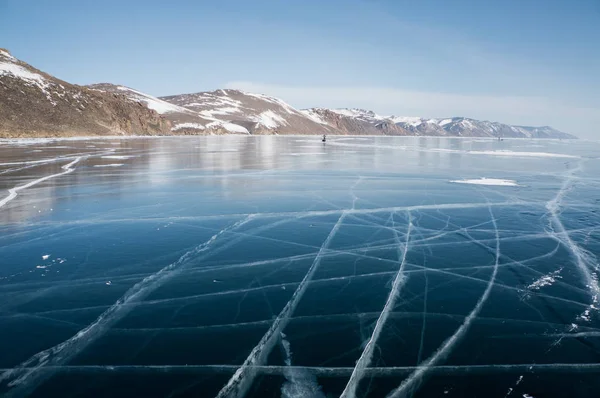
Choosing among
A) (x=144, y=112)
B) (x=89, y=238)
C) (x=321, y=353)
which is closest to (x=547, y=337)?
(x=321, y=353)

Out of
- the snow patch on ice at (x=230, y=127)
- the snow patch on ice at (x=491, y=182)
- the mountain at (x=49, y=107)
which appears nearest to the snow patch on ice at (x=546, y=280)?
the snow patch on ice at (x=491, y=182)

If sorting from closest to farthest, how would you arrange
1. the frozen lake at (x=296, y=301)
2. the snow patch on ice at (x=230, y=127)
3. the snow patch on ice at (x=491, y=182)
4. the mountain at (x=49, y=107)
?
the frozen lake at (x=296, y=301) → the snow patch on ice at (x=491, y=182) → the mountain at (x=49, y=107) → the snow patch on ice at (x=230, y=127)

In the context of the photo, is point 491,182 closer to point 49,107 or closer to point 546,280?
point 546,280

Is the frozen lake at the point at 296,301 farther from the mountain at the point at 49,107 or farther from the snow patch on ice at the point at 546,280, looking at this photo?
the mountain at the point at 49,107

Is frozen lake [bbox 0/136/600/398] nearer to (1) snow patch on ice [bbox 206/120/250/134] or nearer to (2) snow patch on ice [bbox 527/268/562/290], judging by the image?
(2) snow patch on ice [bbox 527/268/562/290]

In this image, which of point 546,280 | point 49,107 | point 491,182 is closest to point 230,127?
point 49,107

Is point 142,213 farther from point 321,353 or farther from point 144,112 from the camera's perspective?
point 144,112
